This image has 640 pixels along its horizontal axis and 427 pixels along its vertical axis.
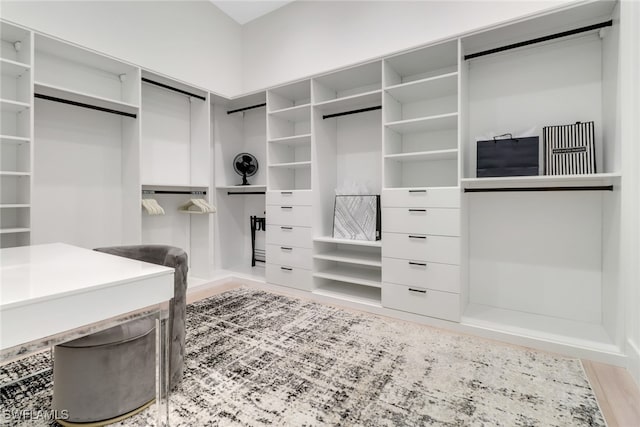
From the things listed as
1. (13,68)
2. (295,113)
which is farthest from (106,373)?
(295,113)

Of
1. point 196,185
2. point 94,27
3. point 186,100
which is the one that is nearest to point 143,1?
point 94,27

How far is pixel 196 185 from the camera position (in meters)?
3.54

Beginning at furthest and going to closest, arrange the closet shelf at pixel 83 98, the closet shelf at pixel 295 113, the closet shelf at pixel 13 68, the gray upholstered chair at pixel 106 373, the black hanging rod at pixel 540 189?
the closet shelf at pixel 295 113
the closet shelf at pixel 83 98
the closet shelf at pixel 13 68
the black hanging rod at pixel 540 189
the gray upholstered chair at pixel 106 373

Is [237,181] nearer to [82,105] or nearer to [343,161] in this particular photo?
[343,161]

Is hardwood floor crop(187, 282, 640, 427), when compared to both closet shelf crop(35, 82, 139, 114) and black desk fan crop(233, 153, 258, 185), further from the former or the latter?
closet shelf crop(35, 82, 139, 114)

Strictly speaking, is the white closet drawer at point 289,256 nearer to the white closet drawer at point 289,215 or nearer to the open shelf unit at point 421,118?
the white closet drawer at point 289,215

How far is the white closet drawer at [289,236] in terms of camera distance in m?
3.13

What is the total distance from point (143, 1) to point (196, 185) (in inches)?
76.0

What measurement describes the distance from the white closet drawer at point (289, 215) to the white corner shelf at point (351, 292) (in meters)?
0.68

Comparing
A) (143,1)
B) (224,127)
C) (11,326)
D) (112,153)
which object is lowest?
(11,326)

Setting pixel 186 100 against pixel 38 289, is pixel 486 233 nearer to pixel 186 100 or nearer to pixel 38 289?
pixel 38 289

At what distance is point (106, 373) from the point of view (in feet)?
4.29

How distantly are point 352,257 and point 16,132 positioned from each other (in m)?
2.94

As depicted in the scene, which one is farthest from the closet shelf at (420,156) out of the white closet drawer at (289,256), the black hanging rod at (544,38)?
the white closet drawer at (289,256)
